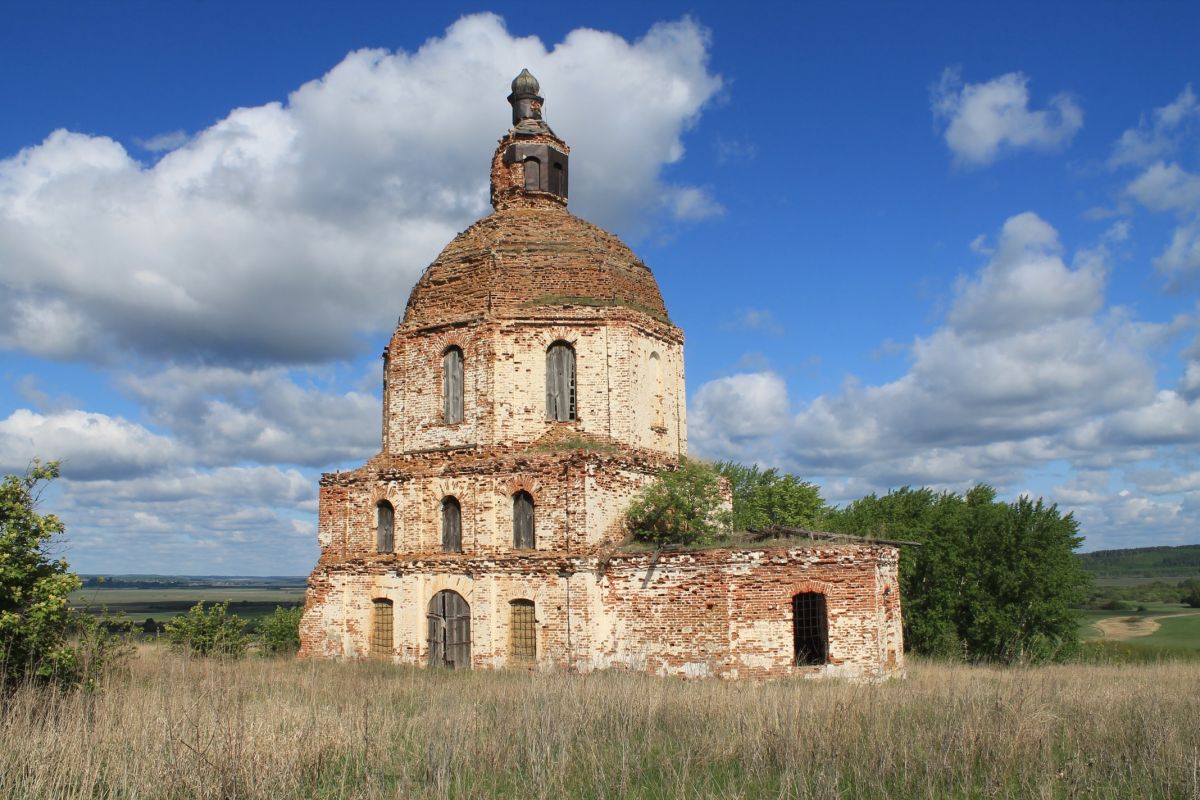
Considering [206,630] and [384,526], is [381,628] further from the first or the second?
[206,630]

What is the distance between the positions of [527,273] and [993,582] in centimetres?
1738

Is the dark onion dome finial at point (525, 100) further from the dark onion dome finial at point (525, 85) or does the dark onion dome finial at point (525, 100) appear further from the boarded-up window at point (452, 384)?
the boarded-up window at point (452, 384)

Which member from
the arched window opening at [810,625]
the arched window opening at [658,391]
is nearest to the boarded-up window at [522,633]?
the arched window opening at [810,625]

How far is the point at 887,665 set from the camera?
18.9 m

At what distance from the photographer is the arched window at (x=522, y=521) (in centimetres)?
2117

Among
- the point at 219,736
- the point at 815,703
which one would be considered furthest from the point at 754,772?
the point at 219,736

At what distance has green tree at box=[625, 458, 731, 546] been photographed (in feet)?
68.0

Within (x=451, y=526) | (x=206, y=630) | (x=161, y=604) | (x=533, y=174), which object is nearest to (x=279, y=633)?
(x=206, y=630)

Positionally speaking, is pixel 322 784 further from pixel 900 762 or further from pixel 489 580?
pixel 489 580

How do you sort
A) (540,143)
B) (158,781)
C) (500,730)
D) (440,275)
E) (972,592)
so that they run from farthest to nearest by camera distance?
1. (972,592)
2. (540,143)
3. (440,275)
4. (500,730)
5. (158,781)

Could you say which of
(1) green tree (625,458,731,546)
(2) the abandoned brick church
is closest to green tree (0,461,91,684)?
(2) the abandoned brick church

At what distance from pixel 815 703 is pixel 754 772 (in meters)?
2.22

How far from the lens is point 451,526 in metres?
A: 22.2

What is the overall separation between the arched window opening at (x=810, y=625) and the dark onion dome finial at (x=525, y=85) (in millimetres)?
16778
